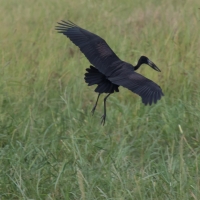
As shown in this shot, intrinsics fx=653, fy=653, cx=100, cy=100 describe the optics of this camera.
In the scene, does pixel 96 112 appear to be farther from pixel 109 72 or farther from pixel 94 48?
pixel 109 72

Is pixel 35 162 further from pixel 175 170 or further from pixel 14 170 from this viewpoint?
pixel 175 170

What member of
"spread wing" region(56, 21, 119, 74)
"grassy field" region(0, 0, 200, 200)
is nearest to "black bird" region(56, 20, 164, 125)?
"spread wing" region(56, 21, 119, 74)

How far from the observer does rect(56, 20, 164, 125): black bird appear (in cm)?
329

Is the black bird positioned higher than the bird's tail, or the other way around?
the black bird

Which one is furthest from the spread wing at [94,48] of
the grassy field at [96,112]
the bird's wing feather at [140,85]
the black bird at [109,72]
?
the grassy field at [96,112]

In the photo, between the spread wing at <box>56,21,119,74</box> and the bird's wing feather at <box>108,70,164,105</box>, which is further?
the spread wing at <box>56,21,119,74</box>

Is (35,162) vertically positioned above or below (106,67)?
below

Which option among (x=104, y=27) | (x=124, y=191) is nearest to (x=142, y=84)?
(x=124, y=191)

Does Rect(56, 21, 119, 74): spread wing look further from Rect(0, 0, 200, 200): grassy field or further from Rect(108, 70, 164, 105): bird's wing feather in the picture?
Result: Rect(0, 0, 200, 200): grassy field

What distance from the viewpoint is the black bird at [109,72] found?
10.8ft

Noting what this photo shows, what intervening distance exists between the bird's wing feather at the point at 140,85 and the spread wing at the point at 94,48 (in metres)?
0.18

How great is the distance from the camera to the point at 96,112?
4477mm

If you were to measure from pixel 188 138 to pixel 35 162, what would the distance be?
1.06 m

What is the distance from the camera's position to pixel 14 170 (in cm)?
343
